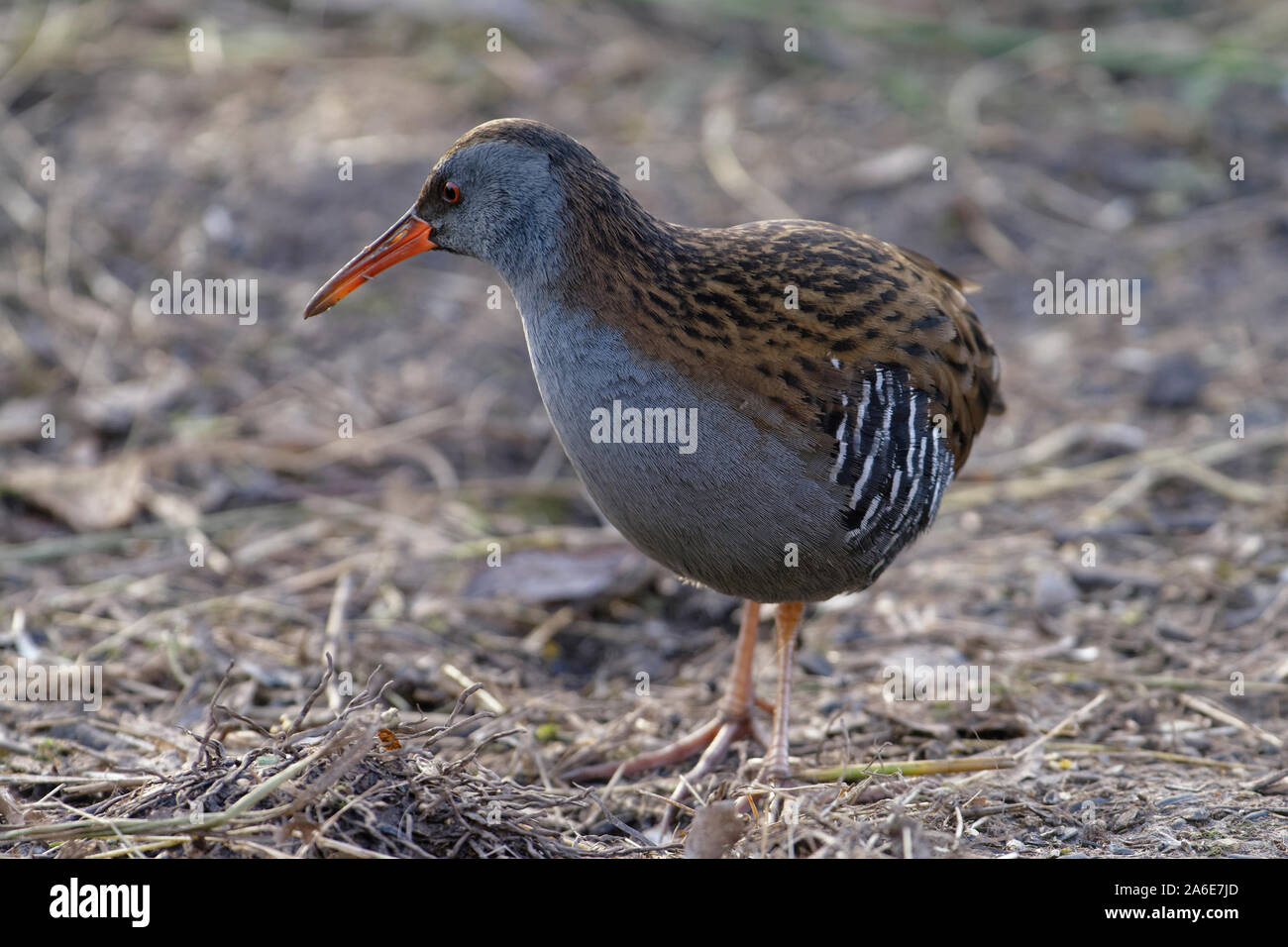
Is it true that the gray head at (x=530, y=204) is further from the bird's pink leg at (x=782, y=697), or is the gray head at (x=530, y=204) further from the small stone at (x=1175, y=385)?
the small stone at (x=1175, y=385)

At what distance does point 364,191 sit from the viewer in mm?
7277

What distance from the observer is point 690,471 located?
336 cm

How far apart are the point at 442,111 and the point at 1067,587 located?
4817mm

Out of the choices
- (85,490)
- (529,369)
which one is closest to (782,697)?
(529,369)

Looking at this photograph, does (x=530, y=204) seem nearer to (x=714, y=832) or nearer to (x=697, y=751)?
(x=714, y=832)

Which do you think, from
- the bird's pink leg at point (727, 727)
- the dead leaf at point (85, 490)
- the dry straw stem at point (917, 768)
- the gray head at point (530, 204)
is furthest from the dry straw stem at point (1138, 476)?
the dead leaf at point (85, 490)

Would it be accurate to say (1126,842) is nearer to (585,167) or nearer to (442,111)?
(585,167)

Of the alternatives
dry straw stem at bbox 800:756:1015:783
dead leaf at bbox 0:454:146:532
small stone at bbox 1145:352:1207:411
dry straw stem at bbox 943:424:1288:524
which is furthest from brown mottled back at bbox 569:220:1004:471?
dead leaf at bbox 0:454:146:532

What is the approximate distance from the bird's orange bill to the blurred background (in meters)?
1.33

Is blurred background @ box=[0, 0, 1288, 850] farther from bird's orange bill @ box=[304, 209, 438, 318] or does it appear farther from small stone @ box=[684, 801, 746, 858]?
bird's orange bill @ box=[304, 209, 438, 318]

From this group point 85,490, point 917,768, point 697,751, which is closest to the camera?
point 917,768

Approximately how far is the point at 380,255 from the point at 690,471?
117 centimetres

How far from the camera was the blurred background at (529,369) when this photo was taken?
467 cm

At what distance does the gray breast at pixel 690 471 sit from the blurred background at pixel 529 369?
0.88 metres
